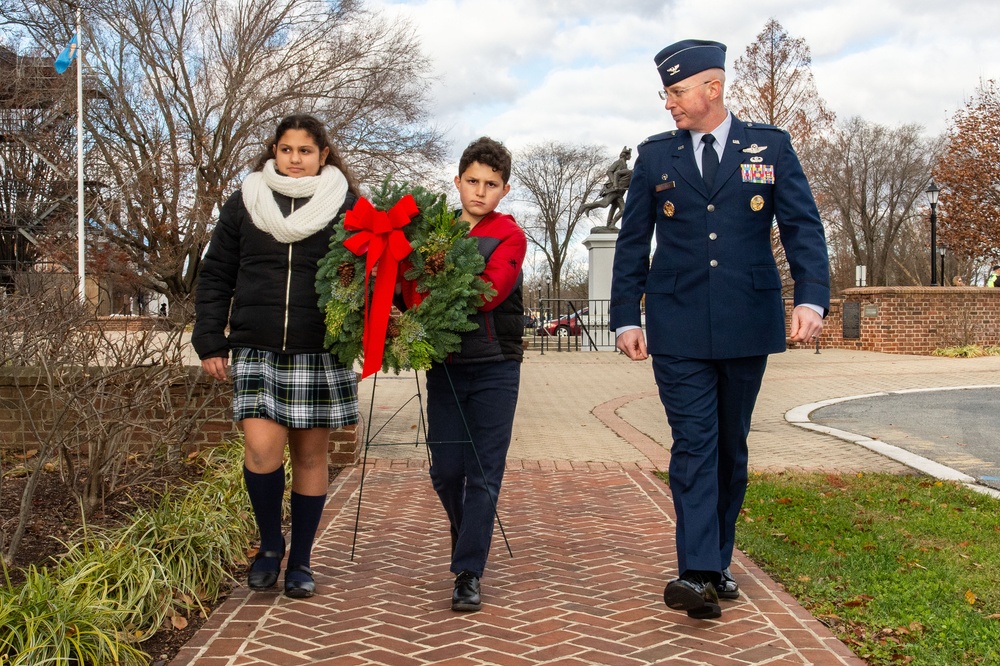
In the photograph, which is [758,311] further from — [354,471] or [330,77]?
[330,77]

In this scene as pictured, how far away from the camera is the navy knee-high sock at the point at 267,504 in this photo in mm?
4066

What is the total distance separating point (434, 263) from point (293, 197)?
0.69 m

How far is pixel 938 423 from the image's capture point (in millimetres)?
9992

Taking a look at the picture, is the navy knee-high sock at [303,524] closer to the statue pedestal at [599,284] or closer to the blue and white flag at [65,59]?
the blue and white flag at [65,59]

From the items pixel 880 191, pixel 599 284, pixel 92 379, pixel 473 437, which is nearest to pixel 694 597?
pixel 473 437

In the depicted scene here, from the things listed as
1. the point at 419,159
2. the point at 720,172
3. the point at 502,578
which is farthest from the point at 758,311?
the point at 419,159

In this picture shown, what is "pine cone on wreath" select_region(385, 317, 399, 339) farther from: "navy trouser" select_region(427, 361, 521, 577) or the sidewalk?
the sidewalk

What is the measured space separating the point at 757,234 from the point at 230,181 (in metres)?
27.2

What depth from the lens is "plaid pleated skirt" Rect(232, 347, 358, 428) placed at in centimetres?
396

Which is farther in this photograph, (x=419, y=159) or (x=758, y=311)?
(x=419, y=159)

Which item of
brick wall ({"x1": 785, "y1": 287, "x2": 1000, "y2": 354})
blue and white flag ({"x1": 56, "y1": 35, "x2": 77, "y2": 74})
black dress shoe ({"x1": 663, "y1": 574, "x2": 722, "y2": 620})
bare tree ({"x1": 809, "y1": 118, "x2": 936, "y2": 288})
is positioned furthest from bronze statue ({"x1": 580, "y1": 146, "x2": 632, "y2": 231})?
bare tree ({"x1": 809, "y1": 118, "x2": 936, "y2": 288})

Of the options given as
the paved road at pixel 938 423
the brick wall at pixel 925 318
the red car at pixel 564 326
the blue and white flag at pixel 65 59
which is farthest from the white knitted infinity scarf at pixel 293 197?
the brick wall at pixel 925 318

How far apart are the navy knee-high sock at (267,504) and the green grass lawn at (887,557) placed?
7.31 feet

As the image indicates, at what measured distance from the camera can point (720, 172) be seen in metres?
3.89
